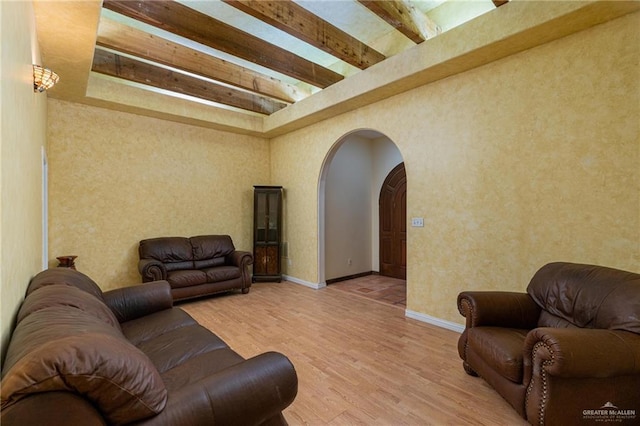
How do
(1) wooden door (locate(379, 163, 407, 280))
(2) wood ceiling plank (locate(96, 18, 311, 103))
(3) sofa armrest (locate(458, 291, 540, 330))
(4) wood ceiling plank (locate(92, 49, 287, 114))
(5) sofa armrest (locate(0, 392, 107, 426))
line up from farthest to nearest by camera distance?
(1) wooden door (locate(379, 163, 407, 280)) → (4) wood ceiling plank (locate(92, 49, 287, 114)) → (2) wood ceiling plank (locate(96, 18, 311, 103)) → (3) sofa armrest (locate(458, 291, 540, 330)) → (5) sofa armrest (locate(0, 392, 107, 426))

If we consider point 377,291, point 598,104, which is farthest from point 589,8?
point 377,291

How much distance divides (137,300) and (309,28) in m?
2.97

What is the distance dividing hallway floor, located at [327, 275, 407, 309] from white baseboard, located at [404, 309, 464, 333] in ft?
1.33

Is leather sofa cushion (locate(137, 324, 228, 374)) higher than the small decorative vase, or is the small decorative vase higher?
the small decorative vase

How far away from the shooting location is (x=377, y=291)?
4.96 meters

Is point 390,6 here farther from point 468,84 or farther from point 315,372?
point 315,372

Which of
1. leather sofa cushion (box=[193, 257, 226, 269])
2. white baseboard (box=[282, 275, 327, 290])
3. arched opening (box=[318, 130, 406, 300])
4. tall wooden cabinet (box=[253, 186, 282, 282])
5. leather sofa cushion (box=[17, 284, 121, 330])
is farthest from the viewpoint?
arched opening (box=[318, 130, 406, 300])

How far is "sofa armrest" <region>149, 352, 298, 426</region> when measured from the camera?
110 centimetres

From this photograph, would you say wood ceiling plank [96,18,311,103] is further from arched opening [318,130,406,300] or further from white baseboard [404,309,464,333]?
white baseboard [404,309,464,333]

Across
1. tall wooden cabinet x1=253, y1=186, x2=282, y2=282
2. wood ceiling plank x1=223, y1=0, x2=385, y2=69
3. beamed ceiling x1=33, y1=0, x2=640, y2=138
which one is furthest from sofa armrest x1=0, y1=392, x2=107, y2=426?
tall wooden cabinet x1=253, y1=186, x2=282, y2=282

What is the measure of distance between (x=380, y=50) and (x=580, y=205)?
2.85m

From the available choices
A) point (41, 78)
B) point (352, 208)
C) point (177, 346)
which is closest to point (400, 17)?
point (41, 78)

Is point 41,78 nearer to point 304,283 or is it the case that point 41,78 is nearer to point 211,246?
point 211,246

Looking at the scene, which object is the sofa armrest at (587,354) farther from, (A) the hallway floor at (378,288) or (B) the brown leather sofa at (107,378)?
(A) the hallway floor at (378,288)
